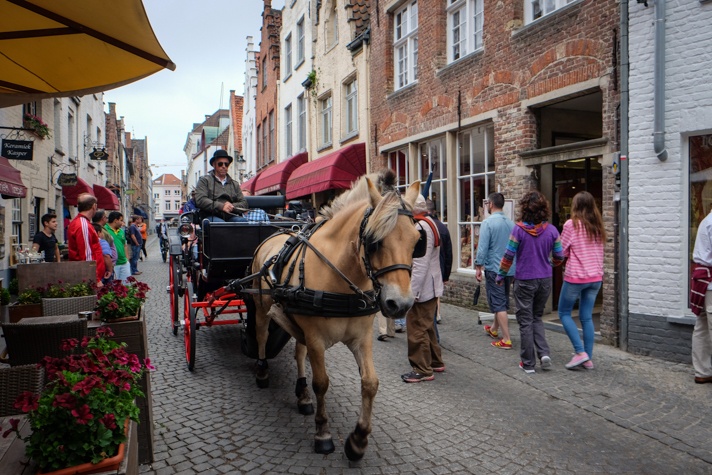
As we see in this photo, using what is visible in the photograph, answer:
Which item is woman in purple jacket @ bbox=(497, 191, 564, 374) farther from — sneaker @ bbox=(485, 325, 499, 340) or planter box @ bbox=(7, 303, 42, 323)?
→ planter box @ bbox=(7, 303, 42, 323)

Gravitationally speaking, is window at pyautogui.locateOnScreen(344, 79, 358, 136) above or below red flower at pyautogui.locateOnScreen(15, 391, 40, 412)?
above

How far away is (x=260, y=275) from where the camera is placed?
428cm

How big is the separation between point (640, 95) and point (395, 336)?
14.4 feet

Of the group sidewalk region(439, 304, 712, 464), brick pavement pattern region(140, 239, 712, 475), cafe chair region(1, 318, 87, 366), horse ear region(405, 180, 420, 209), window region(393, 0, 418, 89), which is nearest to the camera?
cafe chair region(1, 318, 87, 366)

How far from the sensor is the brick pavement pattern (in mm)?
3385

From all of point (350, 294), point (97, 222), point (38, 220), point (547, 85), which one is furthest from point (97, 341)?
point (38, 220)

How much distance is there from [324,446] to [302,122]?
1726 cm

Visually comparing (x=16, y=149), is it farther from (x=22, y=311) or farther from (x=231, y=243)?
(x=231, y=243)

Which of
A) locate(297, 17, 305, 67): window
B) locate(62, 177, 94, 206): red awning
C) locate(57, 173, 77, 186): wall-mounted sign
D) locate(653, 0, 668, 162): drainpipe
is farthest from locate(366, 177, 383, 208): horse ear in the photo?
locate(297, 17, 305, 67): window

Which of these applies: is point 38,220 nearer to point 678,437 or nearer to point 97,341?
point 97,341

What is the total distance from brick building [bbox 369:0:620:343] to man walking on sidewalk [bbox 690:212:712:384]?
55.2 inches

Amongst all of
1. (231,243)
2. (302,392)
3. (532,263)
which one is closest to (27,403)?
(302,392)

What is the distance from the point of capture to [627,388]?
16.1 ft

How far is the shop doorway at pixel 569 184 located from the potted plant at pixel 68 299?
699 cm
